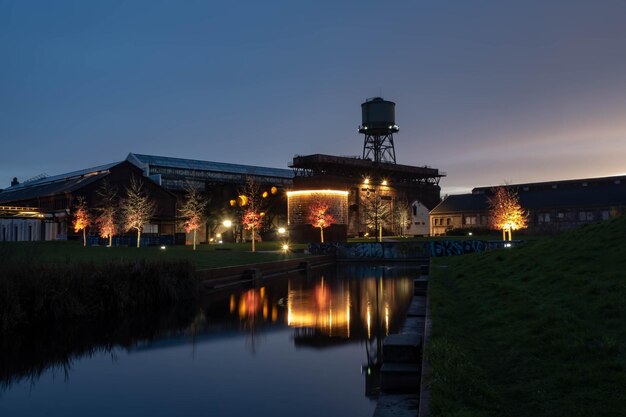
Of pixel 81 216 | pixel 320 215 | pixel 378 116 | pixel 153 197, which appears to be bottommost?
pixel 320 215

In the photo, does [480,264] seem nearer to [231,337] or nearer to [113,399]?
[231,337]

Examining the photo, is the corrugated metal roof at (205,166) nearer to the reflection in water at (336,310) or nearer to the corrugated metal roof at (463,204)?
the corrugated metal roof at (463,204)

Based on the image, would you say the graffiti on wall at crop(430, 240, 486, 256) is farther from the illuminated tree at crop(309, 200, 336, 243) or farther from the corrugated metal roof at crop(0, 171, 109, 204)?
the corrugated metal roof at crop(0, 171, 109, 204)

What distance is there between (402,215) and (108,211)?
47.9 meters

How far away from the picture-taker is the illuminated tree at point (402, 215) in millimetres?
84125

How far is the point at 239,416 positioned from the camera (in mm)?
8672

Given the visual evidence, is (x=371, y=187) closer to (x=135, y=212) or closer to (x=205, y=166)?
(x=205, y=166)

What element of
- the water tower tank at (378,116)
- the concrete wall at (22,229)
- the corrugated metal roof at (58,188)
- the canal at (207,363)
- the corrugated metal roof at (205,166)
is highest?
the water tower tank at (378,116)

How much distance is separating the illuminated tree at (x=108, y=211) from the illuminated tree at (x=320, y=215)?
21.3m

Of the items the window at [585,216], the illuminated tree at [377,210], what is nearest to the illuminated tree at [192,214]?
the illuminated tree at [377,210]

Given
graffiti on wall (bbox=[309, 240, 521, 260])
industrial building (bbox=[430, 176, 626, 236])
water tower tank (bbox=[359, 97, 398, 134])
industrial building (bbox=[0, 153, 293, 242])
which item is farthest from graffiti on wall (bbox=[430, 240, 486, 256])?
water tower tank (bbox=[359, 97, 398, 134])

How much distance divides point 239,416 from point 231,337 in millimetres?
6952

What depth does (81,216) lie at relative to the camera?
175 ft

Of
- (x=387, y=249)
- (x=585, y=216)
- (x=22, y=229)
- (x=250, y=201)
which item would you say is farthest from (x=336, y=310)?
(x=585, y=216)
